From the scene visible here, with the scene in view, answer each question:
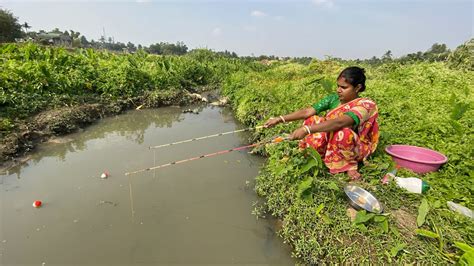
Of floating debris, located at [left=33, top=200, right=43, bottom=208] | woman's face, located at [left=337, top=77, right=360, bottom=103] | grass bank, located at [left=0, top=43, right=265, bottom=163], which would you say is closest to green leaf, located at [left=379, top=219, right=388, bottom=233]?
woman's face, located at [left=337, top=77, right=360, bottom=103]

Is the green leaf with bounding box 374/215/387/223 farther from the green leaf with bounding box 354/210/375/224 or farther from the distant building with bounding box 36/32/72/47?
the distant building with bounding box 36/32/72/47

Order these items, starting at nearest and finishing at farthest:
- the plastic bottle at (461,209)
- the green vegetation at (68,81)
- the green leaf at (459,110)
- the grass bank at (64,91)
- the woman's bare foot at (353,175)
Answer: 1. the plastic bottle at (461,209)
2. the woman's bare foot at (353,175)
3. the green leaf at (459,110)
4. the grass bank at (64,91)
5. the green vegetation at (68,81)

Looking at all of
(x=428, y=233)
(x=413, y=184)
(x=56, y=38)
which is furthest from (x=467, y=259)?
(x=56, y=38)

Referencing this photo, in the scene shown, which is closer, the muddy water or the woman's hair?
the muddy water

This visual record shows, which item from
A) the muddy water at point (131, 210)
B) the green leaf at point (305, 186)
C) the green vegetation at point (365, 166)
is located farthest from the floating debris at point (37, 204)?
the green leaf at point (305, 186)

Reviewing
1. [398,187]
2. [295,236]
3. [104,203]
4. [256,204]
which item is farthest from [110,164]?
[398,187]

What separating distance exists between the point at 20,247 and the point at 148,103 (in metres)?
6.38

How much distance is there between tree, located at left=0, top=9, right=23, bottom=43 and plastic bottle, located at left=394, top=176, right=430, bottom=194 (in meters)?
38.3

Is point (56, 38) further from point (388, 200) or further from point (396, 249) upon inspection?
point (396, 249)

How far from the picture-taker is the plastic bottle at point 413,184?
285 centimetres

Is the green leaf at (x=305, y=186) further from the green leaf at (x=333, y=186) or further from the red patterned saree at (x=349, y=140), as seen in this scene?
the red patterned saree at (x=349, y=140)

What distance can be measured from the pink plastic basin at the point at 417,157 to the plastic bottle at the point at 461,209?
2.00 feet

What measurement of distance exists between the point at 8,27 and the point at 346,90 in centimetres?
4052

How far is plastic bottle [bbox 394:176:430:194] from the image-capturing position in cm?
285
